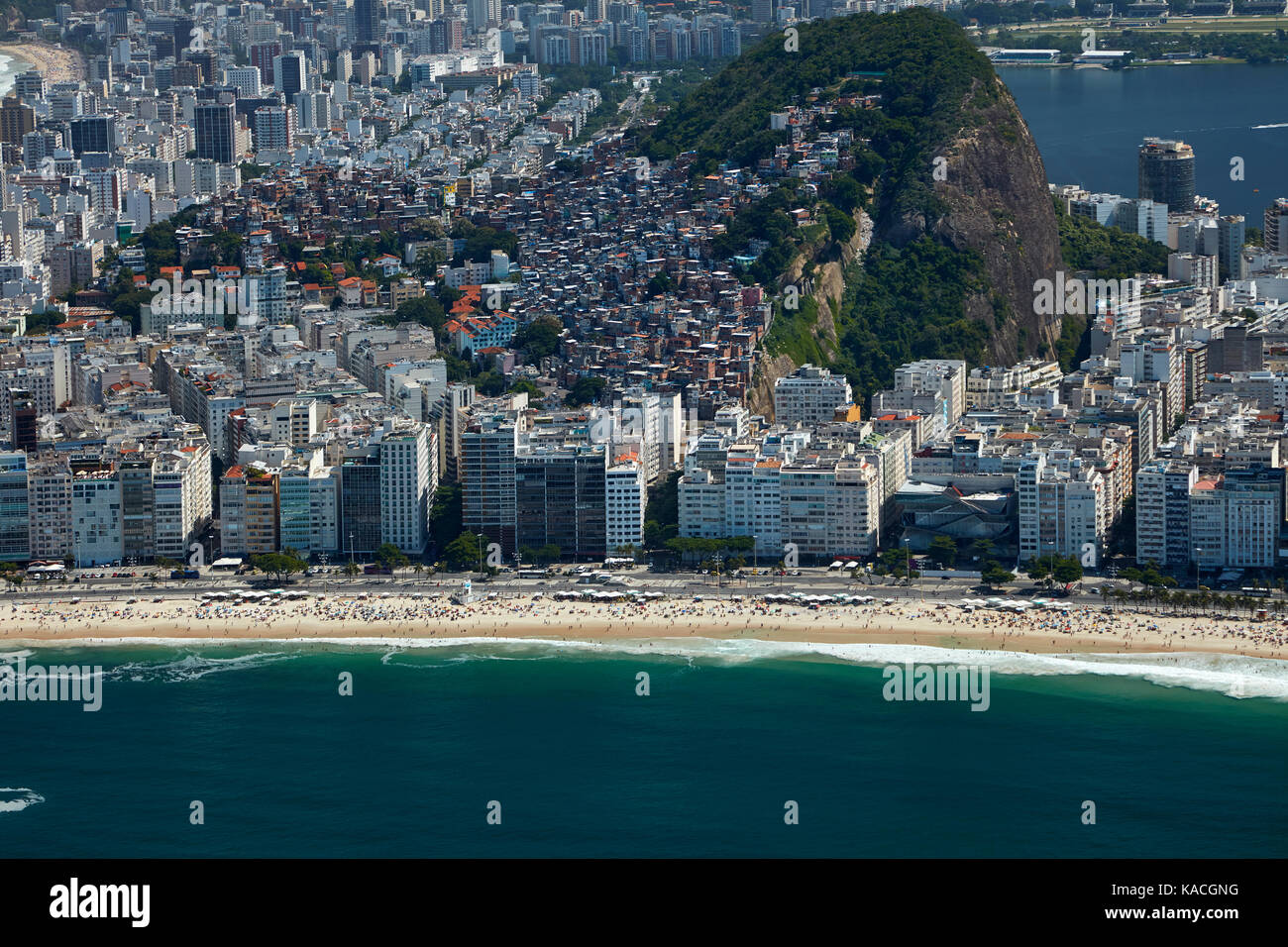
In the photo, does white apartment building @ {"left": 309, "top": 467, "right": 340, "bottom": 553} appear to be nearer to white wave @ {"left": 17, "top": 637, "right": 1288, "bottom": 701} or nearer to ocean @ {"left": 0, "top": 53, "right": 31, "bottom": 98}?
white wave @ {"left": 17, "top": 637, "right": 1288, "bottom": 701}

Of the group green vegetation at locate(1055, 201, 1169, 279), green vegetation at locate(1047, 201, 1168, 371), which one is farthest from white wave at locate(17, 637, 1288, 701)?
green vegetation at locate(1055, 201, 1169, 279)

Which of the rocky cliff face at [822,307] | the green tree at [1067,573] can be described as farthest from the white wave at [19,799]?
the rocky cliff face at [822,307]

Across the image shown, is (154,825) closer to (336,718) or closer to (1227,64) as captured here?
A: (336,718)

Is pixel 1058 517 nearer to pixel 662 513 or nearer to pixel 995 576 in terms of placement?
pixel 995 576

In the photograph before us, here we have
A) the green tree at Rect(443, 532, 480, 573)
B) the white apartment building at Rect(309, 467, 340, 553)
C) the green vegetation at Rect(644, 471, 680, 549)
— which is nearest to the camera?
the green tree at Rect(443, 532, 480, 573)

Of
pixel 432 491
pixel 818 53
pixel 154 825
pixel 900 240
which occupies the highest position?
pixel 818 53

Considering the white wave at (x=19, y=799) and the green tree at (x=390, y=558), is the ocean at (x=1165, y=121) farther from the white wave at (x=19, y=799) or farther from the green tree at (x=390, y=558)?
the white wave at (x=19, y=799)

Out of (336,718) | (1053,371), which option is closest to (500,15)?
(1053,371)
